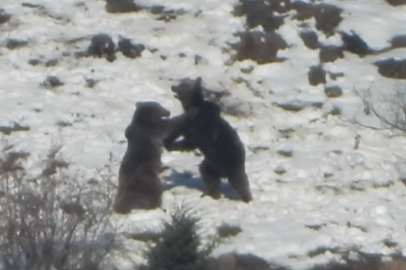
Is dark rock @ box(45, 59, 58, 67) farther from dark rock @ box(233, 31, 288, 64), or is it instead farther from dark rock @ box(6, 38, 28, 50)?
dark rock @ box(233, 31, 288, 64)

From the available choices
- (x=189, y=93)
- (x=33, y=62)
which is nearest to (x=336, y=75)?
(x=189, y=93)

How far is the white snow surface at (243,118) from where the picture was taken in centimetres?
1628

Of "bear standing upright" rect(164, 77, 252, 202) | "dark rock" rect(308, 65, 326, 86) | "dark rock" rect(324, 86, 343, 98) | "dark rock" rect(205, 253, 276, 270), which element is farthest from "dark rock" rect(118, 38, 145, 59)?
"dark rock" rect(205, 253, 276, 270)

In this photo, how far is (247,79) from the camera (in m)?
19.8

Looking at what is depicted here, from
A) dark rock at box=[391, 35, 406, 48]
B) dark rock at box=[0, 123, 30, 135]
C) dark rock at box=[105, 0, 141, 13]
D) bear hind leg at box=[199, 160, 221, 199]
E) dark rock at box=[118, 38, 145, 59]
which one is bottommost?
dark rock at box=[0, 123, 30, 135]

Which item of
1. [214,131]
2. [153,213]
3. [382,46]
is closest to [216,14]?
[382,46]

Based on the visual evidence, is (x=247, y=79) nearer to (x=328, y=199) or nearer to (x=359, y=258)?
(x=328, y=199)

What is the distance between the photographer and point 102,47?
2008 cm

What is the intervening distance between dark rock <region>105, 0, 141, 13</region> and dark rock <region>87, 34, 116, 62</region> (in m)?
0.93

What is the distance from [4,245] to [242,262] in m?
2.96

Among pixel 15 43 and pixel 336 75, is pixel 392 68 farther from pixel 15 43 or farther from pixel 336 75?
pixel 15 43

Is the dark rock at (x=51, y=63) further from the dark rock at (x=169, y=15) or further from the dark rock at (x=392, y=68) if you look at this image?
the dark rock at (x=392, y=68)

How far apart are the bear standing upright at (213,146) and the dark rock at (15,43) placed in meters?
3.45

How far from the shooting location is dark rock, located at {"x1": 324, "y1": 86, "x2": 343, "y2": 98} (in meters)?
19.7
